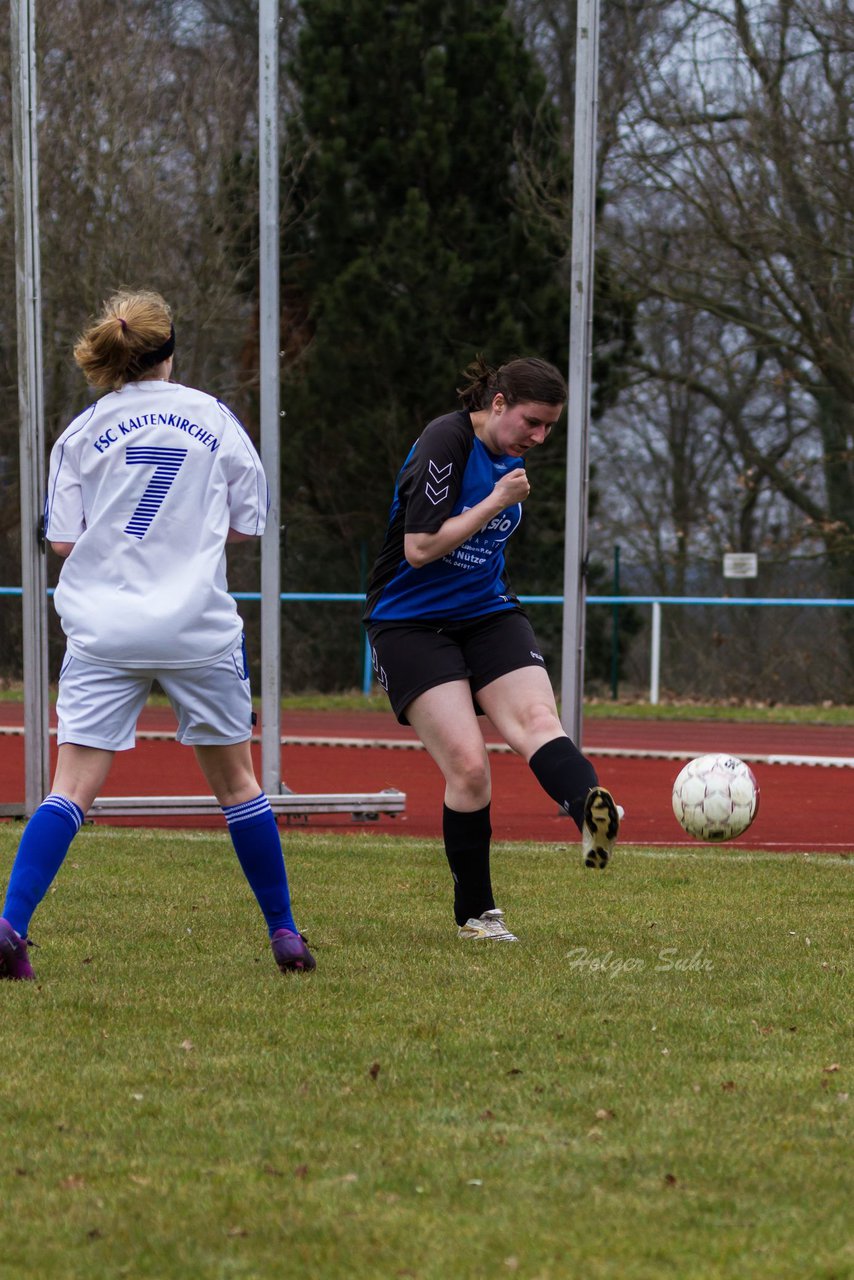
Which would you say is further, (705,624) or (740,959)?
(705,624)

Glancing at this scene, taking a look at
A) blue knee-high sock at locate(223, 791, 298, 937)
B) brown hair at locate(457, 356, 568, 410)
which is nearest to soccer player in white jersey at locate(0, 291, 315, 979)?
blue knee-high sock at locate(223, 791, 298, 937)

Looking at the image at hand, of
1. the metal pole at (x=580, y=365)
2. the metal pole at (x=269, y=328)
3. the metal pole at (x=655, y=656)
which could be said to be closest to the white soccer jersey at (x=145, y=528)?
the metal pole at (x=269, y=328)

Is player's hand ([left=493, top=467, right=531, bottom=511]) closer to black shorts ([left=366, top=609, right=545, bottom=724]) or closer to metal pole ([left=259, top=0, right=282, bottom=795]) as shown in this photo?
black shorts ([left=366, top=609, right=545, bottom=724])

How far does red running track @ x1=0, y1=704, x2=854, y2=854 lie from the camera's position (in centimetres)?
920

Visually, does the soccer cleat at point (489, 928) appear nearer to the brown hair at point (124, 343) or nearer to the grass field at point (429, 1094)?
the grass field at point (429, 1094)

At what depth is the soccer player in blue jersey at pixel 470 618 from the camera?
5184mm

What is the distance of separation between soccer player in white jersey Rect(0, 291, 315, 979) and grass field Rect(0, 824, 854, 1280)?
23.9 inches

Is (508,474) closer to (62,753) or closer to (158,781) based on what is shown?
(62,753)

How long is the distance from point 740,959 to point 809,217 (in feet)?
57.8

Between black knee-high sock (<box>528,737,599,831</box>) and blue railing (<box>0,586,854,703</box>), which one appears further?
blue railing (<box>0,586,854,703</box>)

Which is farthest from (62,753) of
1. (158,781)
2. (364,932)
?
(158,781)

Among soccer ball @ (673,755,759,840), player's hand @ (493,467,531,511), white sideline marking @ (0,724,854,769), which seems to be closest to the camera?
player's hand @ (493,467,531,511)

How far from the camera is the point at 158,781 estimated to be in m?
11.7

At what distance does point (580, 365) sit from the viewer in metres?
8.77
